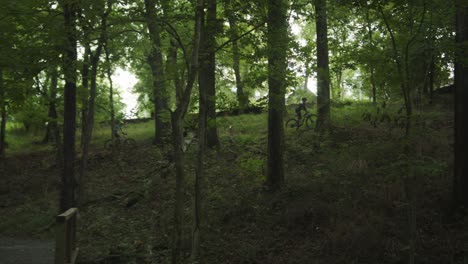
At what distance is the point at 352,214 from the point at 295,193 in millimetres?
2197

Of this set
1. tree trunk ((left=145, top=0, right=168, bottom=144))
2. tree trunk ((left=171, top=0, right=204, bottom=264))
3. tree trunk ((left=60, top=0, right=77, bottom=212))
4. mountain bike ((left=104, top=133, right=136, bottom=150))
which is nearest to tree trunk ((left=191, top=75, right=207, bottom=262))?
tree trunk ((left=171, top=0, right=204, bottom=264))

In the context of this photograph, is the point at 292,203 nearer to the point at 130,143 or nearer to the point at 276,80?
the point at 276,80

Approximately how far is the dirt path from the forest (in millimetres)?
81

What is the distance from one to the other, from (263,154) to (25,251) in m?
8.62

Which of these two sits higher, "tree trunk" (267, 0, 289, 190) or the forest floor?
"tree trunk" (267, 0, 289, 190)

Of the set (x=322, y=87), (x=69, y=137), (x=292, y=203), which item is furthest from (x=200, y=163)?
(x=322, y=87)

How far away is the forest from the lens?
764 cm

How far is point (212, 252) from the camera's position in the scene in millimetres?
9508

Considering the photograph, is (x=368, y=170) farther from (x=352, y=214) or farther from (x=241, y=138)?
(x=241, y=138)

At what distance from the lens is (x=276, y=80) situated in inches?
395

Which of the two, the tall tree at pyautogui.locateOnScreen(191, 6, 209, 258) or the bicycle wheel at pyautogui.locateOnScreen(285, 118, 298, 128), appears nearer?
the tall tree at pyautogui.locateOnScreen(191, 6, 209, 258)

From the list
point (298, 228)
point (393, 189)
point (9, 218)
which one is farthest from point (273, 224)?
point (9, 218)

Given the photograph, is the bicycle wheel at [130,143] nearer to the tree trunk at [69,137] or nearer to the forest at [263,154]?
the forest at [263,154]

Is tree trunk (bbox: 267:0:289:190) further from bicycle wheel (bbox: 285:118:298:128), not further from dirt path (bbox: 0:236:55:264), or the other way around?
dirt path (bbox: 0:236:55:264)
